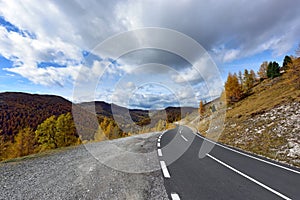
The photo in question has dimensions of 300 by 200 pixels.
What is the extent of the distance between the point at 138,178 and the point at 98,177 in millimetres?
1081

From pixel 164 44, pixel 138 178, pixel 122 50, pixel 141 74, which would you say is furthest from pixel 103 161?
pixel 141 74

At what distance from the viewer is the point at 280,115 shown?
14.9 meters

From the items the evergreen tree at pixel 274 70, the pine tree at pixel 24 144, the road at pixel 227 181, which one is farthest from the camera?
the evergreen tree at pixel 274 70

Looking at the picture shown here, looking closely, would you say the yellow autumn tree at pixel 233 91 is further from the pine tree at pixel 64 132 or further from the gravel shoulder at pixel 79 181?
the gravel shoulder at pixel 79 181

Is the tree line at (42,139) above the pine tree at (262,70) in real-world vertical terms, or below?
below

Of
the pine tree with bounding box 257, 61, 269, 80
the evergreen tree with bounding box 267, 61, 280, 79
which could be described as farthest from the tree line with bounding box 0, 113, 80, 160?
the pine tree with bounding box 257, 61, 269, 80

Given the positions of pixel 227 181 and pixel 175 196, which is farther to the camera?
pixel 227 181

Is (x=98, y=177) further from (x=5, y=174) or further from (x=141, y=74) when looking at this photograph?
(x=141, y=74)

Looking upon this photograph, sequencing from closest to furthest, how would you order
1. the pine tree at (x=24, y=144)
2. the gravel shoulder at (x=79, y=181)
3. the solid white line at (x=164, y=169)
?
the gravel shoulder at (x=79, y=181), the solid white line at (x=164, y=169), the pine tree at (x=24, y=144)

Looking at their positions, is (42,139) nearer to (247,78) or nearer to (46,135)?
(46,135)

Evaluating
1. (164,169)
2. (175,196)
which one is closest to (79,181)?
(175,196)

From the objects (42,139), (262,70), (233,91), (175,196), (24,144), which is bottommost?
(24,144)

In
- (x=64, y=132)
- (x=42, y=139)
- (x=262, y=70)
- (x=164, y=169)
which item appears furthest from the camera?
(x=262, y=70)

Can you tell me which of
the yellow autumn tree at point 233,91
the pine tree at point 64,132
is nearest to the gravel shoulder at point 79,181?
the pine tree at point 64,132
